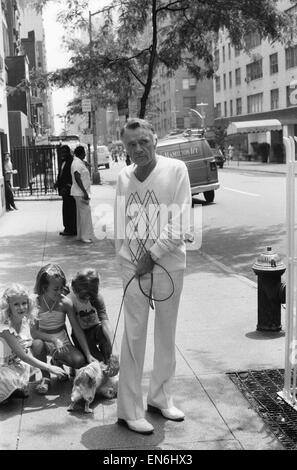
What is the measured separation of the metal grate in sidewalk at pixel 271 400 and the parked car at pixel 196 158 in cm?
1436

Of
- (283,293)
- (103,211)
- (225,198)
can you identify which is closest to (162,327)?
(283,293)

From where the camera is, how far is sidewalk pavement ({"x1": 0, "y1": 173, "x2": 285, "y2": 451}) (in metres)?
3.92

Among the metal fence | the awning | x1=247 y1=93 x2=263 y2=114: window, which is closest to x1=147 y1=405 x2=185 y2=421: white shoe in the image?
the metal fence

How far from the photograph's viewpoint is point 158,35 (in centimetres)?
1466

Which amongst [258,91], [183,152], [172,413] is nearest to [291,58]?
[258,91]

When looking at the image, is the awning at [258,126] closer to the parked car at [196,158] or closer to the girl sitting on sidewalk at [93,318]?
the parked car at [196,158]

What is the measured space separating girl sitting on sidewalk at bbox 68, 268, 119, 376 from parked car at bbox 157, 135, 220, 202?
47.1 feet

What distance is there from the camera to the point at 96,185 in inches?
1236

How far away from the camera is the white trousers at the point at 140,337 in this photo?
13.0 ft

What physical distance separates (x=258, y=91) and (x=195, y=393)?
6031 cm

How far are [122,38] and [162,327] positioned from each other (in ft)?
36.9

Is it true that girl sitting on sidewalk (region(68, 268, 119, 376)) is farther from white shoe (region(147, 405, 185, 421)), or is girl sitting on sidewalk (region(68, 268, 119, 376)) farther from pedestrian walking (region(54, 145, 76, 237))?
pedestrian walking (region(54, 145, 76, 237))

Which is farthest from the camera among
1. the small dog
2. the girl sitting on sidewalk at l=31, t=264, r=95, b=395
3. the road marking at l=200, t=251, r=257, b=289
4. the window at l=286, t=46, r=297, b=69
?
the window at l=286, t=46, r=297, b=69

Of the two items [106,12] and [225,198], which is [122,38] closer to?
[106,12]
